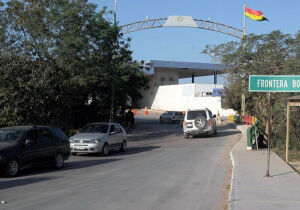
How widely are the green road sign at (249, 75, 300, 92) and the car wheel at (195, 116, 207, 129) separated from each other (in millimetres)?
16617

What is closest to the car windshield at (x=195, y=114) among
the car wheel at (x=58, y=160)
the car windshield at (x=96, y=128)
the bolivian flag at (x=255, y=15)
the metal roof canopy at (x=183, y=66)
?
the car windshield at (x=96, y=128)

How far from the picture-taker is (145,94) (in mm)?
81688

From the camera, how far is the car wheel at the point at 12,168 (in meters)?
11.9

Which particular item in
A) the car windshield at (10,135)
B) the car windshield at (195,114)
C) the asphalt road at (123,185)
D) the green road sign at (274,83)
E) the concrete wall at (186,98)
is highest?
the concrete wall at (186,98)

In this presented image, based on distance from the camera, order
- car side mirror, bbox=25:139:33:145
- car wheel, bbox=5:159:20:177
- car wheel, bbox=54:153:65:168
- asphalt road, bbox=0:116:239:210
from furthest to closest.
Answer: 1. car wheel, bbox=54:153:65:168
2. car side mirror, bbox=25:139:33:145
3. car wheel, bbox=5:159:20:177
4. asphalt road, bbox=0:116:239:210

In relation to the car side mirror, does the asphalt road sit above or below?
below

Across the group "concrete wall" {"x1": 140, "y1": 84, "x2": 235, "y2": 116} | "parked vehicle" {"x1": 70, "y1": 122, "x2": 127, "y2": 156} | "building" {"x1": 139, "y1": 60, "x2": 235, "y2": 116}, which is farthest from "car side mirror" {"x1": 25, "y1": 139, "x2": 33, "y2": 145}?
"concrete wall" {"x1": 140, "y1": 84, "x2": 235, "y2": 116}

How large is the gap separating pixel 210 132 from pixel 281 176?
1731cm

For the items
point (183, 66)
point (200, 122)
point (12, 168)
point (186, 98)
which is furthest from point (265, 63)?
point (183, 66)

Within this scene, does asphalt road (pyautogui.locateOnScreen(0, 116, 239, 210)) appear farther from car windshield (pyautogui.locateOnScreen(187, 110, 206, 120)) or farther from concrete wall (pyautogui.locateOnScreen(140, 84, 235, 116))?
concrete wall (pyautogui.locateOnScreen(140, 84, 235, 116))

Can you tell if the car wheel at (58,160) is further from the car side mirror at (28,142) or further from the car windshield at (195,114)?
the car windshield at (195,114)

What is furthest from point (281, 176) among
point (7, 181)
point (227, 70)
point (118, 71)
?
point (118, 71)

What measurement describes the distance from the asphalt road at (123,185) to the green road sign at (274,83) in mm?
2847

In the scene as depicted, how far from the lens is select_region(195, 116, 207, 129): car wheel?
92.5 ft
